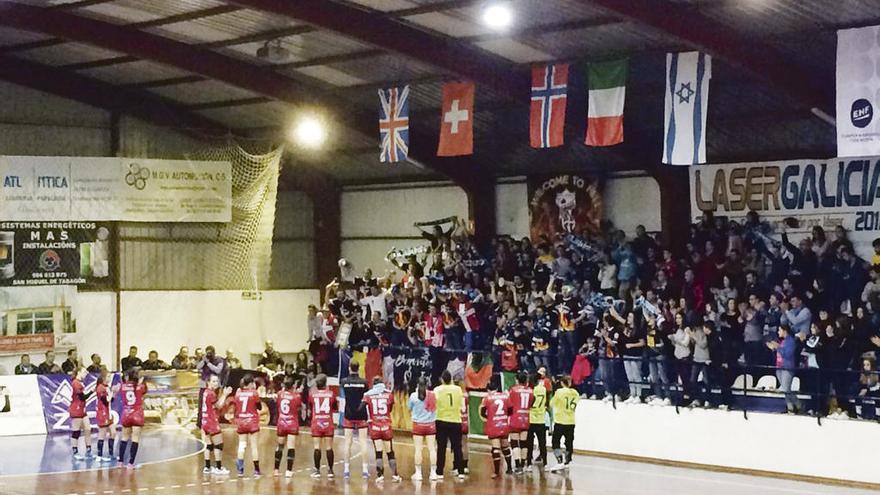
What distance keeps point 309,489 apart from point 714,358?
8.06m

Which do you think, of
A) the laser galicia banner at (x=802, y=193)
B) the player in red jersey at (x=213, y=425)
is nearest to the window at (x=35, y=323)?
the player in red jersey at (x=213, y=425)

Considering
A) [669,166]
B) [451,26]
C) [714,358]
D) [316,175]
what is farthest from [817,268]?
[316,175]

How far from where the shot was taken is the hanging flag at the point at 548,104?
2806cm

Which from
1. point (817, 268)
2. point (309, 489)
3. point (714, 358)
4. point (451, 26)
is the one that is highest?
point (451, 26)

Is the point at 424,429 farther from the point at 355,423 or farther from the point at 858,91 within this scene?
the point at 858,91

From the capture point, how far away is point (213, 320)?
40656 mm

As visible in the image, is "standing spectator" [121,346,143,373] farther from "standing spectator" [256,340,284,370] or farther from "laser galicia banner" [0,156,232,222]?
"laser galicia banner" [0,156,232,222]

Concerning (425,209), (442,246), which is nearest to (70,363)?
(442,246)

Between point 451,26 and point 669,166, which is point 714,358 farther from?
point 451,26

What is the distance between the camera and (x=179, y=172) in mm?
39656

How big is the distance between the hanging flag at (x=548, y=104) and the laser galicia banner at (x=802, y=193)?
4683mm

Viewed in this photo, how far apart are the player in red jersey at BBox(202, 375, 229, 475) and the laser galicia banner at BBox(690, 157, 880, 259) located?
40.4 feet

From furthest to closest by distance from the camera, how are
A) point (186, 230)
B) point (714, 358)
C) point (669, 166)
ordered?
point (186, 230) → point (669, 166) → point (714, 358)

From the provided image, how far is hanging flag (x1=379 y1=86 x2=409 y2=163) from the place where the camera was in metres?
31.6
